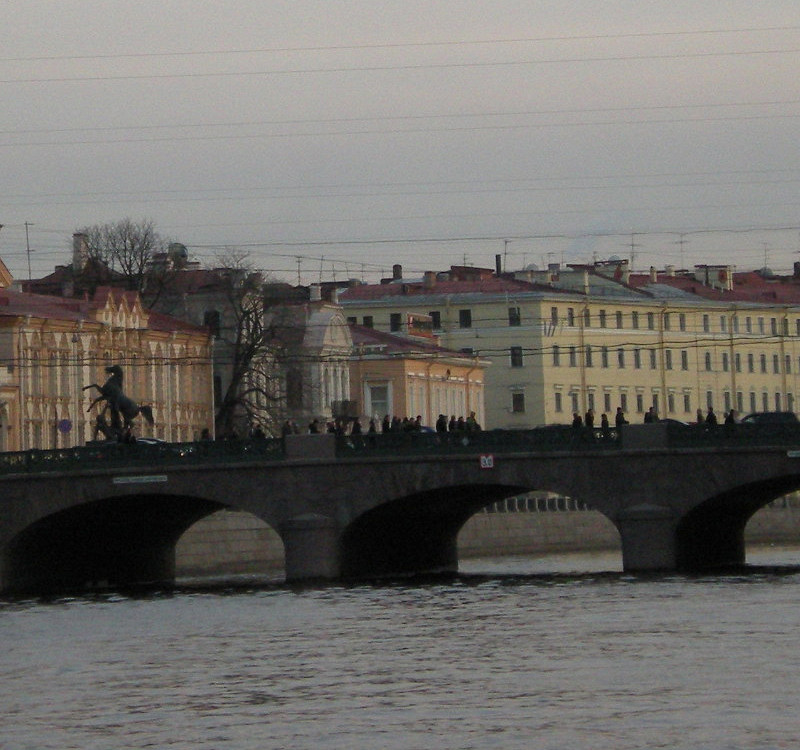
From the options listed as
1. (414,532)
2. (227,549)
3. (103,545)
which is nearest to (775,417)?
(414,532)

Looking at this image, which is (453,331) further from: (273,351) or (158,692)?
(158,692)

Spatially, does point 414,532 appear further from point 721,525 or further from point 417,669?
point 417,669

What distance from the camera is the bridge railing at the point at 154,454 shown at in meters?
58.1

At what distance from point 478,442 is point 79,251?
135 ft

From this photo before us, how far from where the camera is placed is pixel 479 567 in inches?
2672

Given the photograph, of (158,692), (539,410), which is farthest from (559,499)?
(158,692)

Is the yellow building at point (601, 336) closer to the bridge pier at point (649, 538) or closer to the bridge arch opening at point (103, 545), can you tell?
the bridge arch opening at point (103, 545)

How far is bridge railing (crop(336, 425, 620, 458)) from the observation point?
56.4 m

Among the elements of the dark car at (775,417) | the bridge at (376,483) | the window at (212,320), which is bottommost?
the bridge at (376,483)

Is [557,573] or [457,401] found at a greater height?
[457,401]

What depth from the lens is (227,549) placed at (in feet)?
227

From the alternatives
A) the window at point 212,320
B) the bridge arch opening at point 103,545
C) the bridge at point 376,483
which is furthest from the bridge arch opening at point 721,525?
the window at point 212,320

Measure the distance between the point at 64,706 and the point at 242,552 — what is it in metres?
36.4

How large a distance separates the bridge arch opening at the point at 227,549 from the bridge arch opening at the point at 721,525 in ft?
36.6
